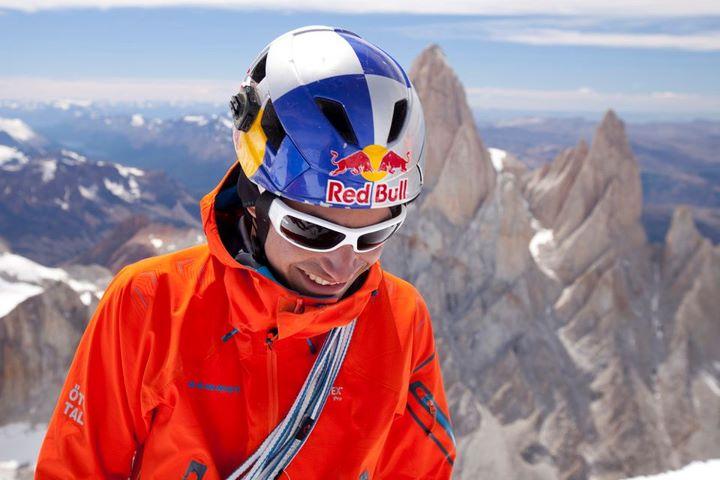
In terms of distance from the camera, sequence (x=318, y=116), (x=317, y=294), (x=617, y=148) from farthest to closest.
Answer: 1. (x=617, y=148)
2. (x=317, y=294)
3. (x=318, y=116)

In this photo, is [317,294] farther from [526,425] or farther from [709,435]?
[709,435]

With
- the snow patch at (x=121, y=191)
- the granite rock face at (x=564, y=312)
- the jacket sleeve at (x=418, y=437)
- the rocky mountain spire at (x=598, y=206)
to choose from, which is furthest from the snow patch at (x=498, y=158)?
the snow patch at (x=121, y=191)

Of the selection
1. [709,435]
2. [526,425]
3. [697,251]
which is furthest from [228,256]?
[697,251]

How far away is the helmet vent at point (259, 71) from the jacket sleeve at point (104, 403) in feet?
3.47

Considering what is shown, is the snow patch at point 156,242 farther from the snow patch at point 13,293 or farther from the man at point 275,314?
the man at point 275,314

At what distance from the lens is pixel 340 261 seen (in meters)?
2.60

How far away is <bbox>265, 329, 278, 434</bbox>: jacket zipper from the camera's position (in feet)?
8.41

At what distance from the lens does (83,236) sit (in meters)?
163

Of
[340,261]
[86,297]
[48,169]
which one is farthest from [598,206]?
[48,169]

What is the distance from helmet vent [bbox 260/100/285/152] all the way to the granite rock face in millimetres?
46714

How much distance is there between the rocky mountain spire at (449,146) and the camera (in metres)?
55.7

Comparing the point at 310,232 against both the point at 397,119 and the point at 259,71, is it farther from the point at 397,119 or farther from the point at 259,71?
the point at 259,71

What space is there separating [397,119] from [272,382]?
49.7 inches

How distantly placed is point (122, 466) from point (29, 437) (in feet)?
119
